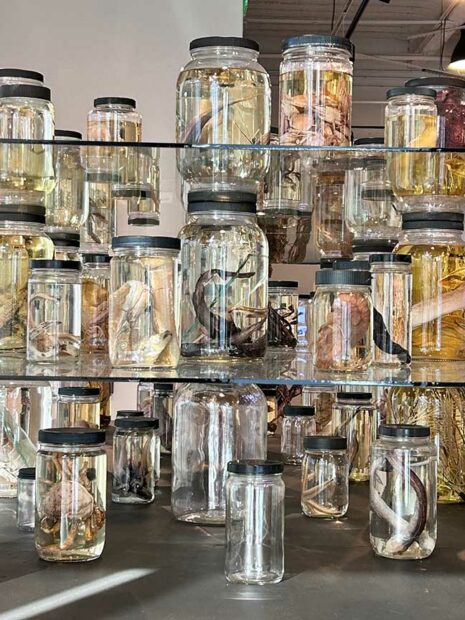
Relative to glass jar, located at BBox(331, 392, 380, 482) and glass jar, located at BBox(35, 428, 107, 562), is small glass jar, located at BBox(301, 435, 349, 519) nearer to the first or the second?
glass jar, located at BBox(331, 392, 380, 482)

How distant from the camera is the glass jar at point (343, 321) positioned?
60.8 inches

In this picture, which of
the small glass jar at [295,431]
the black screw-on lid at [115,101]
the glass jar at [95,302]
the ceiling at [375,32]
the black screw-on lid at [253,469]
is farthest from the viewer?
the ceiling at [375,32]

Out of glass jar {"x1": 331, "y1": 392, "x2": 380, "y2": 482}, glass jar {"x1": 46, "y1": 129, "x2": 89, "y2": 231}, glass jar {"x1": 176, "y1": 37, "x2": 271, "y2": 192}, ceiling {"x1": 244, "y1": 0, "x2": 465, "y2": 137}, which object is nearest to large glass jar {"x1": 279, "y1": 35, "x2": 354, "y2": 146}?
glass jar {"x1": 176, "y1": 37, "x2": 271, "y2": 192}

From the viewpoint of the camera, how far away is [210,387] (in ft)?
5.93

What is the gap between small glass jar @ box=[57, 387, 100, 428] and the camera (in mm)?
2084

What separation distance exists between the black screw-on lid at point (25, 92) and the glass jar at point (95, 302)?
0.40 meters

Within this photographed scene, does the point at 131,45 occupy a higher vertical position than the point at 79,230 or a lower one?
higher

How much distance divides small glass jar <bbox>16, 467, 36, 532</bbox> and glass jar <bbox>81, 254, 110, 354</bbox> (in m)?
0.27

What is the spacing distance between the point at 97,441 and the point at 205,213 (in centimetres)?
39

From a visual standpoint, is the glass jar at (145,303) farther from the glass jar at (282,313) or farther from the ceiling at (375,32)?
the ceiling at (375,32)

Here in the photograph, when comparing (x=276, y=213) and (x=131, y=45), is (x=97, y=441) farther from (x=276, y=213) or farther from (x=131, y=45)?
(x=131, y=45)

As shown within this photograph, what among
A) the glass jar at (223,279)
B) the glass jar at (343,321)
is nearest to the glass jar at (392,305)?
the glass jar at (343,321)

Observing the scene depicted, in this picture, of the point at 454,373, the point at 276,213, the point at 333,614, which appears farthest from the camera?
the point at 276,213

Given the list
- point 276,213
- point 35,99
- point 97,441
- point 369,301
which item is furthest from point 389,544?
point 35,99
